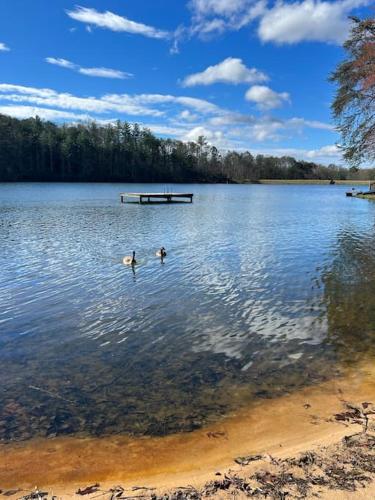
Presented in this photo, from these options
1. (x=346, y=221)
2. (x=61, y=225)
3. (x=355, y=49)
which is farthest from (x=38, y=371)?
(x=355, y=49)

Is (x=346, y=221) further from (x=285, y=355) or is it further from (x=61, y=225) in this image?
(x=285, y=355)

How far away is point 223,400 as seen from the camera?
5.87 metres

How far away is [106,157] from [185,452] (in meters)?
121

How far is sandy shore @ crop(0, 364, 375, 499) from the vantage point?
415 centimetres

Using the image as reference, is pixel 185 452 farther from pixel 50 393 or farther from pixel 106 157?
pixel 106 157

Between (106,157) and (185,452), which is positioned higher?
(106,157)

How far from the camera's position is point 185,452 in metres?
4.69

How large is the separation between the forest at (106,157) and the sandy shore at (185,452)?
89.8m

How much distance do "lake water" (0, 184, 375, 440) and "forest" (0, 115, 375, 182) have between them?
3207 inches

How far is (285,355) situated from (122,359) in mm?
3000

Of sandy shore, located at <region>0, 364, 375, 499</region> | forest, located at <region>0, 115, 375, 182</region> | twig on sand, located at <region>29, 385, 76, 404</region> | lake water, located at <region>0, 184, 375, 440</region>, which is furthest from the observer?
forest, located at <region>0, 115, 375, 182</region>

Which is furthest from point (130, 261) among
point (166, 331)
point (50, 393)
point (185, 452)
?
point (185, 452)

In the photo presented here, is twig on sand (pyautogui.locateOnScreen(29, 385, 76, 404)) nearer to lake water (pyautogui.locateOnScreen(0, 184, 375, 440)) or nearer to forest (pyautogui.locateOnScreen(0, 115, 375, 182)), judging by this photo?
lake water (pyautogui.locateOnScreen(0, 184, 375, 440))

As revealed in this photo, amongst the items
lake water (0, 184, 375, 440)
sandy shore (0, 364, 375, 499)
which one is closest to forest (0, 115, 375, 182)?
lake water (0, 184, 375, 440)
